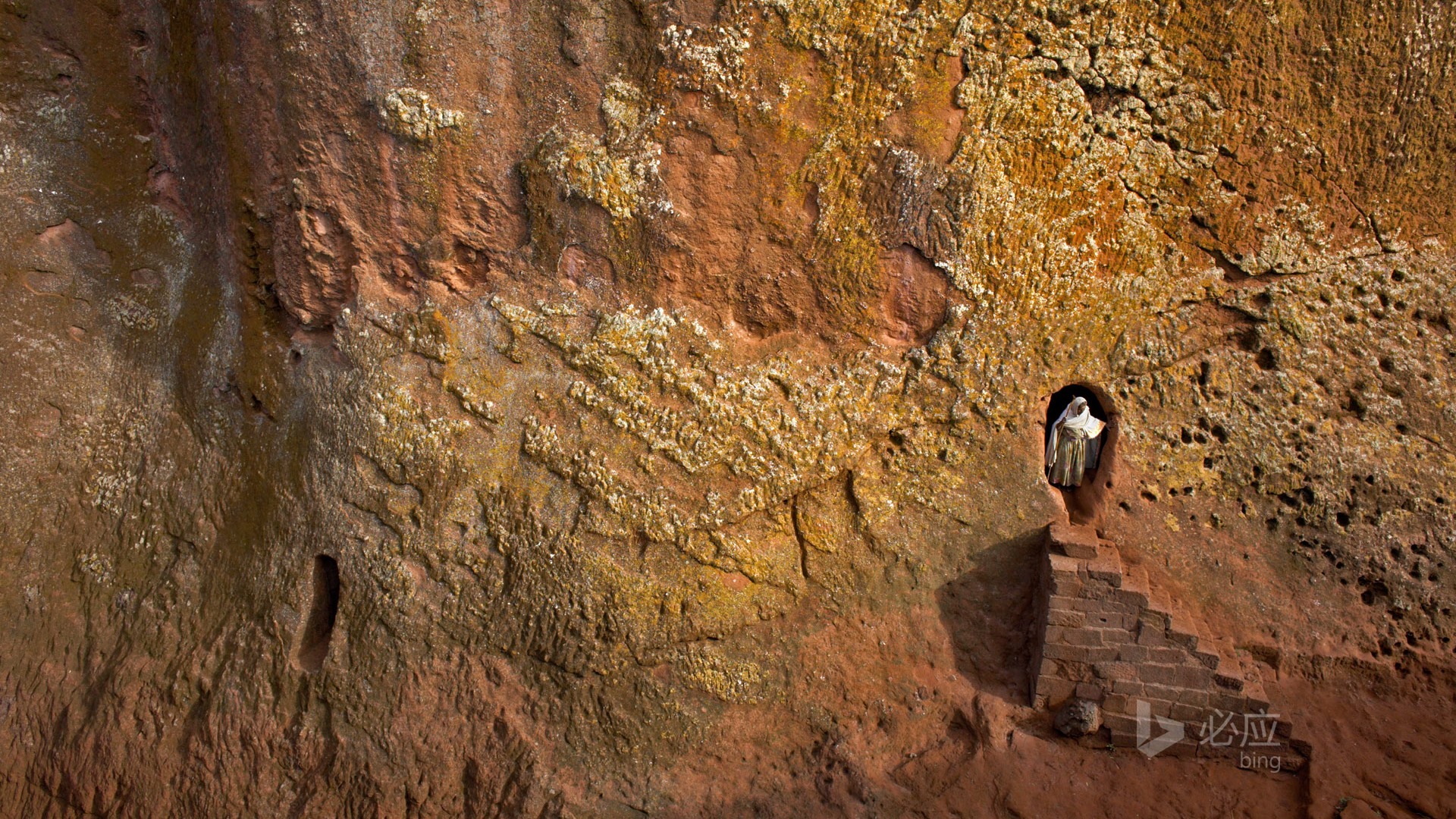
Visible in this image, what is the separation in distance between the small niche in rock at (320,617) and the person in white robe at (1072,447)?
3614 millimetres

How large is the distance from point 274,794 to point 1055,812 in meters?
3.73

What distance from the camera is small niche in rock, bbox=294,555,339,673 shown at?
15.7 ft

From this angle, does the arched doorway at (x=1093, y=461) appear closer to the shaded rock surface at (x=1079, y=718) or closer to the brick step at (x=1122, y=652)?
the brick step at (x=1122, y=652)

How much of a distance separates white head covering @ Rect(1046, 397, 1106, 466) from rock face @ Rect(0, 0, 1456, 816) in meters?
0.12

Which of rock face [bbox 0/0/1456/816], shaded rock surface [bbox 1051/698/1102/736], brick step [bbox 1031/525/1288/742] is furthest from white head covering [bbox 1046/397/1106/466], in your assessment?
shaded rock surface [bbox 1051/698/1102/736]

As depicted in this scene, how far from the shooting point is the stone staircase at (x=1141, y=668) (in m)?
4.09

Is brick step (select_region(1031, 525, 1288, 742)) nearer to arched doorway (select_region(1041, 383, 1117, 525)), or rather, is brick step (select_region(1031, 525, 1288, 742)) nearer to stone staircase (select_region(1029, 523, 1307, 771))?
stone staircase (select_region(1029, 523, 1307, 771))

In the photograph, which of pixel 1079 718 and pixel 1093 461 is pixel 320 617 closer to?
pixel 1079 718

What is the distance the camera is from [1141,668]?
415 centimetres

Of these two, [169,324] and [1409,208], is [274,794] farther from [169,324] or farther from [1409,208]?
[1409,208]

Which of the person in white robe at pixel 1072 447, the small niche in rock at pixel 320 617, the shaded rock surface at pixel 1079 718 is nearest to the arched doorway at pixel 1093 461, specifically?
the person in white robe at pixel 1072 447

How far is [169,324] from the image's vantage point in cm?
513

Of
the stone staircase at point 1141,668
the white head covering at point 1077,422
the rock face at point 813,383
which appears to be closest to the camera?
the stone staircase at point 1141,668

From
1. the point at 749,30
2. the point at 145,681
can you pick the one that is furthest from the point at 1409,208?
the point at 145,681
